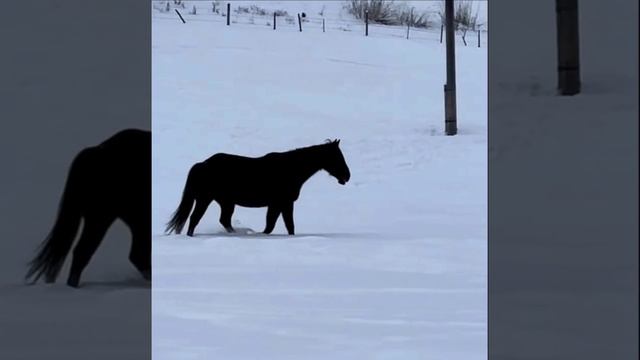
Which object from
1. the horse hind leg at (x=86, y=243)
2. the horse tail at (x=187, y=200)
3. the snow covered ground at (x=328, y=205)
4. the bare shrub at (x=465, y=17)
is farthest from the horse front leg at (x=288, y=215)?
the bare shrub at (x=465, y=17)

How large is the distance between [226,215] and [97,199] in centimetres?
278

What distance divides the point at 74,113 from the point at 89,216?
6093 millimetres

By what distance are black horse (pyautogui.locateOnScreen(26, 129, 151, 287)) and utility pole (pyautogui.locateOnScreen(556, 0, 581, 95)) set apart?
27.6 feet

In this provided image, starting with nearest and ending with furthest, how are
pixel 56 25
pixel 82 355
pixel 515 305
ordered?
1. pixel 82 355
2. pixel 515 305
3. pixel 56 25

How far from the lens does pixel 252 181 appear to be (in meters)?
7.97

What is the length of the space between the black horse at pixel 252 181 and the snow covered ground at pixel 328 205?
253mm

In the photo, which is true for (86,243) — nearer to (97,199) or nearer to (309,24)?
(97,199)

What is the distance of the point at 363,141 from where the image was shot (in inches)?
591

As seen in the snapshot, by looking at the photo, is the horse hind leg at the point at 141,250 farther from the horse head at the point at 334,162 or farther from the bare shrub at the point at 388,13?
the bare shrub at the point at 388,13

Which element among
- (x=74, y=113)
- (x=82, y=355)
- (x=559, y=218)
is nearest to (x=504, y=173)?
(x=559, y=218)

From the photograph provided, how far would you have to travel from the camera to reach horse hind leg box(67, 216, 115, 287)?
5586mm

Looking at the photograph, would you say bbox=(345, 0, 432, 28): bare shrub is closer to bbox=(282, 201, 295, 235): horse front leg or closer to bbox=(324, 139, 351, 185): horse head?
bbox=(324, 139, 351, 185): horse head

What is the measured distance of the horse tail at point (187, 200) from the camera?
7867 millimetres

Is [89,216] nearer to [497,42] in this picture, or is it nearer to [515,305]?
[515,305]
